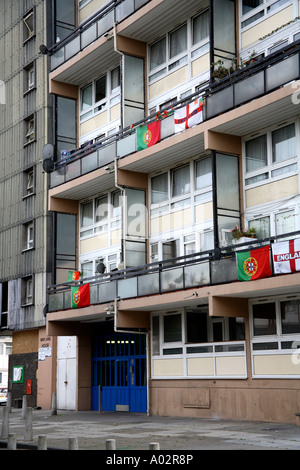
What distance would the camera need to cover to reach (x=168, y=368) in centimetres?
2422

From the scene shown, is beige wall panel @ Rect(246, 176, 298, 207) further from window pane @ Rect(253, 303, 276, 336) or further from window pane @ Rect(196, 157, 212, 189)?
window pane @ Rect(253, 303, 276, 336)

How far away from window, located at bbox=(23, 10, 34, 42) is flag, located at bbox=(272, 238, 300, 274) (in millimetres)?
23325

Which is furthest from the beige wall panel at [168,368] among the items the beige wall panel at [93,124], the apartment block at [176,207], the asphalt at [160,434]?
the beige wall panel at [93,124]

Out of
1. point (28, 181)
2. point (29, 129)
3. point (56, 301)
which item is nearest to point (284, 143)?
point (56, 301)

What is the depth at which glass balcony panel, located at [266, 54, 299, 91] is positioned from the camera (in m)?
18.6

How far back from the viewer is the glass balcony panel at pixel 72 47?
2893cm

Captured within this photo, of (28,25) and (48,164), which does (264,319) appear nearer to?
(48,164)

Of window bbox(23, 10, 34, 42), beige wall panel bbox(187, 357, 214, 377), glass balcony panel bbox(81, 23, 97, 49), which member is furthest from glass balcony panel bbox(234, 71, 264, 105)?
window bbox(23, 10, 34, 42)

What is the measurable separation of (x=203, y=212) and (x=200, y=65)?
5.32 m

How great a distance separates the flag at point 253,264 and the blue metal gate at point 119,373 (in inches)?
318

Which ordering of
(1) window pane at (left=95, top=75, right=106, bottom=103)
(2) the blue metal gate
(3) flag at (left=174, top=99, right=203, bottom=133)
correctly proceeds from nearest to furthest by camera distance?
(3) flag at (left=174, top=99, right=203, bottom=133) < (2) the blue metal gate < (1) window pane at (left=95, top=75, right=106, bottom=103)

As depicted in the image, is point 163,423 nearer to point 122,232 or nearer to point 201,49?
point 122,232

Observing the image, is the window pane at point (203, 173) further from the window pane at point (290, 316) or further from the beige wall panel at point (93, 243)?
the beige wall panel at point (93, 243)
